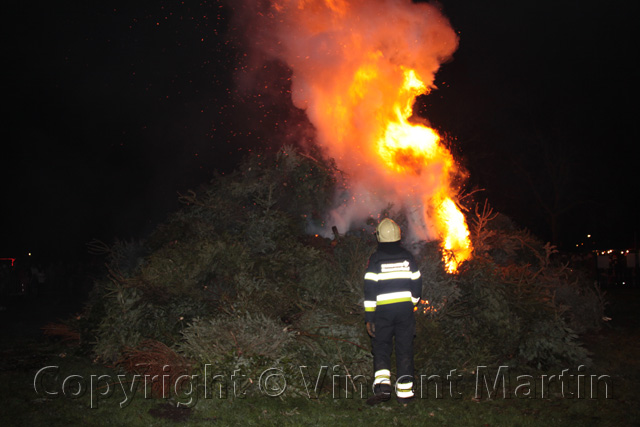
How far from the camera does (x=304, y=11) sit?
10.9 meters

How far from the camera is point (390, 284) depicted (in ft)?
19.3

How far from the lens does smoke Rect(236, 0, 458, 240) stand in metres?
10.6

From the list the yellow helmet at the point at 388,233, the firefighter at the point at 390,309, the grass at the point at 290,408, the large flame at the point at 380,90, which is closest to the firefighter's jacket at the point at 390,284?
the firefighter at the point at 390,309

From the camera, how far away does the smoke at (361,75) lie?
1059cm

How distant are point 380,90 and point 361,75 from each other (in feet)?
1.72

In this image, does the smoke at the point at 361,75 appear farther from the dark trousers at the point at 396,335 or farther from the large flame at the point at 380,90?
the dark trousers at the point at 396,335

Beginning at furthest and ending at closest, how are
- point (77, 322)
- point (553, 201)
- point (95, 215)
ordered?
1. point (553, 201)
2. point (95, 215)
3. point (77, 322)

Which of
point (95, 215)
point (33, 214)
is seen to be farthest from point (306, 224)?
point (33, 214)

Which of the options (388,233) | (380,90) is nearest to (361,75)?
(380,90)

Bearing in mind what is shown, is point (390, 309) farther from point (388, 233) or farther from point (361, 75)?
point (361, 75)

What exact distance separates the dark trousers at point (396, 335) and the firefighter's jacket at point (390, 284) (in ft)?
0.16

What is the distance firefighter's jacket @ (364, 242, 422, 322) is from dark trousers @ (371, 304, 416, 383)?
0.16ft

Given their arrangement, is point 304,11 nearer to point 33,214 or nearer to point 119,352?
point 119,352

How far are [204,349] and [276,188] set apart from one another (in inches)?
204
